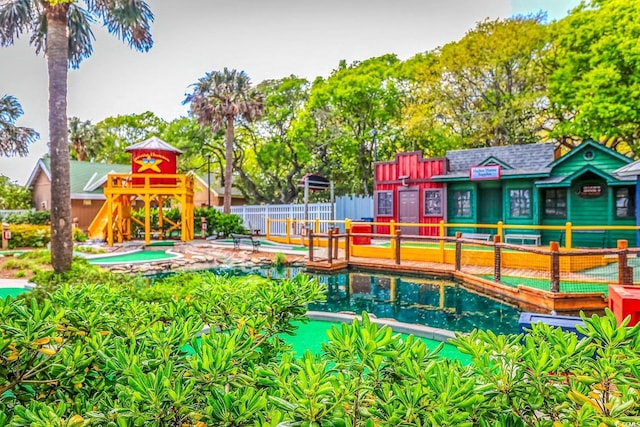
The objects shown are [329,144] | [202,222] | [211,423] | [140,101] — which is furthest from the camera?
[140,101]

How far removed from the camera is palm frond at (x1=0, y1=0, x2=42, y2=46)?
8.96 m

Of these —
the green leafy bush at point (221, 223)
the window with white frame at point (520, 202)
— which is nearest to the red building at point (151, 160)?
the green leafy bush at point (221, 223)

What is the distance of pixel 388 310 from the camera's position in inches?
301

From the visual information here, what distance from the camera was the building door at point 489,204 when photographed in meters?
15.3

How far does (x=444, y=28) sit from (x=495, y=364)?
24.3 m

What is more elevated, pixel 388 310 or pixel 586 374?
pixel 586 374

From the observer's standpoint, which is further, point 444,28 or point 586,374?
point 444,28

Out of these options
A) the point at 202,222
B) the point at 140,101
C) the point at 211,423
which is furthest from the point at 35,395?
the point at 140,101

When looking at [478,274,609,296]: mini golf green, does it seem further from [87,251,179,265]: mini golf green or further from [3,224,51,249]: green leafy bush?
[3,224,51,249]: green leafy bush

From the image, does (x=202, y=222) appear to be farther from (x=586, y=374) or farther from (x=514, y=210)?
(x=586, y=374)

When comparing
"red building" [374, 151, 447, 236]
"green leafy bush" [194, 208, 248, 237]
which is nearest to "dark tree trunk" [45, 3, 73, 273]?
"green leafy bush" [194, 208, 248, 237]

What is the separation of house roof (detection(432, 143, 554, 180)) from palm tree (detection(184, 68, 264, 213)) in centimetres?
1222

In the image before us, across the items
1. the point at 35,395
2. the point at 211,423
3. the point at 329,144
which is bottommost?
the point at 35,395

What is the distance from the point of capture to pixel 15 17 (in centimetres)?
908
